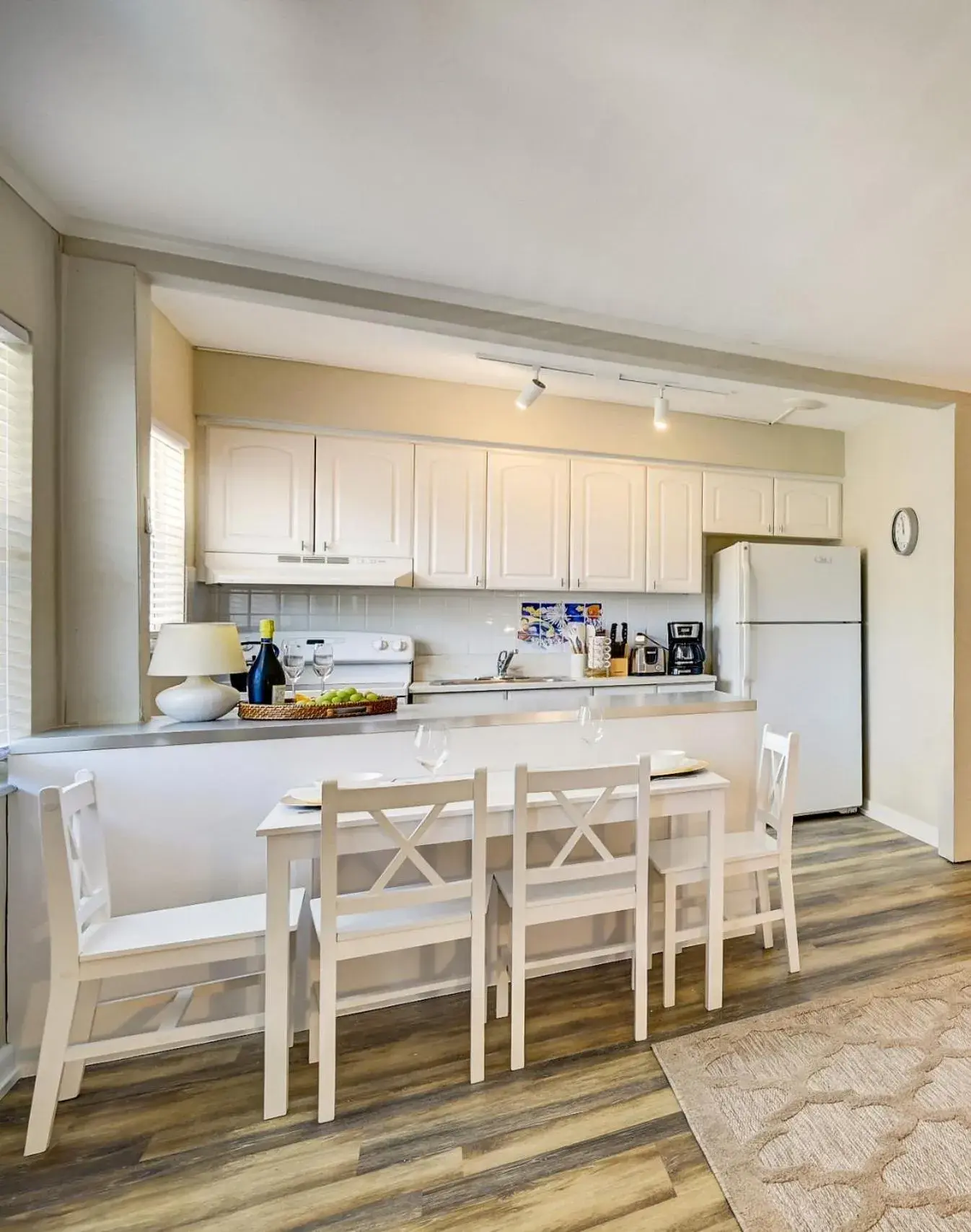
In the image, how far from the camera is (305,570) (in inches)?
119

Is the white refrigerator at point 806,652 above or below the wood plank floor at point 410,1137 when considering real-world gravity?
above

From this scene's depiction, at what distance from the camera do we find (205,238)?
188 centimetres

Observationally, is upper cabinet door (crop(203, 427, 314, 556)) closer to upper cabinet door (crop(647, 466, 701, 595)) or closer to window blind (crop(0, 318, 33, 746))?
window blind (crop(0, 318, 33, 746))

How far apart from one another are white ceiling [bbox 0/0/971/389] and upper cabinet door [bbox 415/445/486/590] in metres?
1.24

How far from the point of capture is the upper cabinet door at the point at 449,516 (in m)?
3.27

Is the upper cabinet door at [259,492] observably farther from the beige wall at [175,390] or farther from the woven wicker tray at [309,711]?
the woven wicker tray at [309,711]

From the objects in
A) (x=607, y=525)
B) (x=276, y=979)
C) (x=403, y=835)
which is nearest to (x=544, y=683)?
(x=607, y=525)

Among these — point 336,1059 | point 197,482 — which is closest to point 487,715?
→ point 336,1059

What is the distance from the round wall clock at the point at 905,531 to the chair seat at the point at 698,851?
7.60 ft

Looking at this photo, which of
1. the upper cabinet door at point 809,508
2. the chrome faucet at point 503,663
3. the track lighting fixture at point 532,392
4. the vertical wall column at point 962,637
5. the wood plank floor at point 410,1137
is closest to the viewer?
the wood plank floor at point 410,1137

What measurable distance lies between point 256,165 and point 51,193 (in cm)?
68

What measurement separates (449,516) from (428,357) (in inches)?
34.2

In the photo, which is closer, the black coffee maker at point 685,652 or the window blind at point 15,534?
the window blind at point 15,534

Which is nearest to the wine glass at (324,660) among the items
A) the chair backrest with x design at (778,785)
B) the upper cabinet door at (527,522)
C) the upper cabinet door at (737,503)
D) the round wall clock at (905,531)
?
the upper cabinet door at (527,522)
